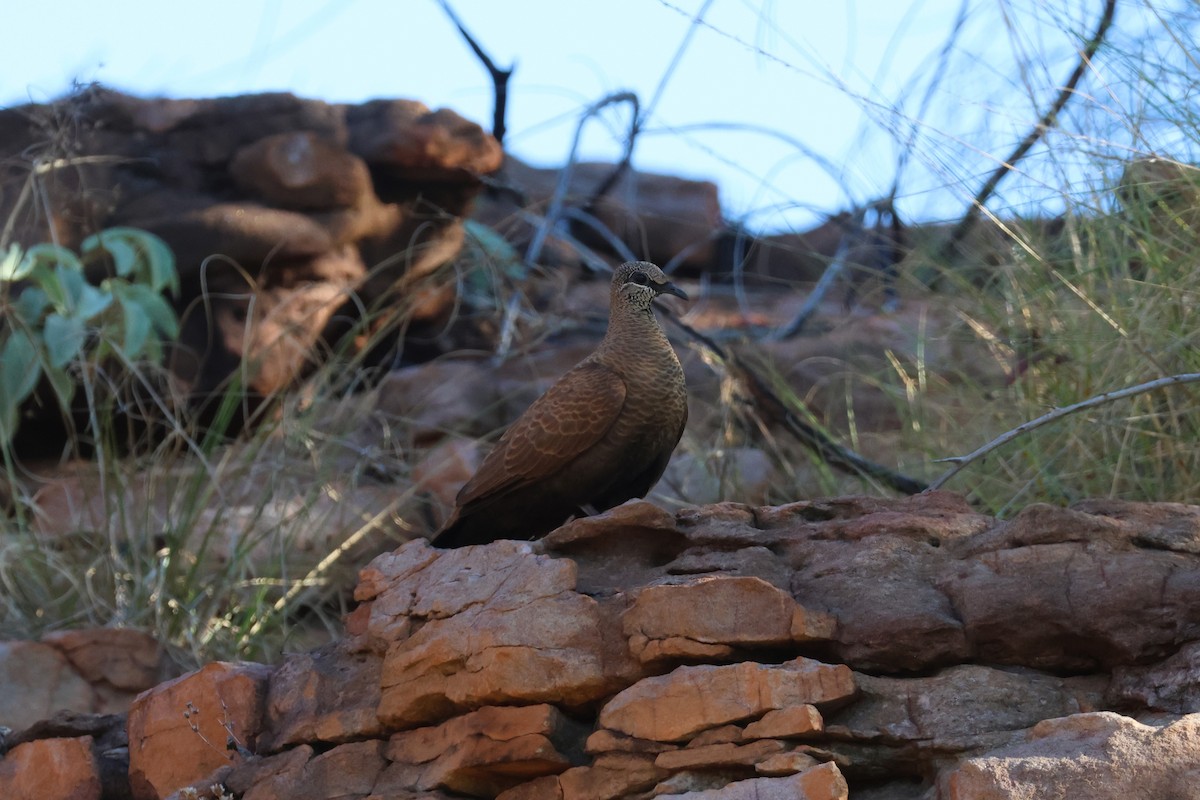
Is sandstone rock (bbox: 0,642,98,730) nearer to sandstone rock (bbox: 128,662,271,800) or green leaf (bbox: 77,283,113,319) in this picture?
sandstone rock (bbox: 128,662,271,800)

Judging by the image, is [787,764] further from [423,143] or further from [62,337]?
[423,143]

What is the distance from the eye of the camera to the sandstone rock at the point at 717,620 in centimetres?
313

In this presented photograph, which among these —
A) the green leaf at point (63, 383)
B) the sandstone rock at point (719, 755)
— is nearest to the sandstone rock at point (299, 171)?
the green leaf at point (63, 383)

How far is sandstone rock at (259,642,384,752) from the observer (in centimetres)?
370

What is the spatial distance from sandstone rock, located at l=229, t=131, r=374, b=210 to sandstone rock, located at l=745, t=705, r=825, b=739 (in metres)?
5.93

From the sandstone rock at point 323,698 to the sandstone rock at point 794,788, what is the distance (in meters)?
1.16

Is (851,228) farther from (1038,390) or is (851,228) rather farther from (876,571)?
(876,571)

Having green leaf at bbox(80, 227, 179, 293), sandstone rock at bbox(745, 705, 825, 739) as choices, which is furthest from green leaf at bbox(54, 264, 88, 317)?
sandstone rock at bbox(745, 705, 825, 739)

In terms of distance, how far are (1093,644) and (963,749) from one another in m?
0.40

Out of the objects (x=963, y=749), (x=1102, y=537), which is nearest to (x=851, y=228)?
(x=1102, y=537)

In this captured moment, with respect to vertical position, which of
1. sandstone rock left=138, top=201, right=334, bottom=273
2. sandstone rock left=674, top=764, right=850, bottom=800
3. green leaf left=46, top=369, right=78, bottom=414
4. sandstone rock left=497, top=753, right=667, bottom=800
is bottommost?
sandstone rock left=497, top=753, right=667, bottom=800

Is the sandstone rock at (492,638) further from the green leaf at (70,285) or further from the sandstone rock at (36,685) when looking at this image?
the green leaf at (70,285)

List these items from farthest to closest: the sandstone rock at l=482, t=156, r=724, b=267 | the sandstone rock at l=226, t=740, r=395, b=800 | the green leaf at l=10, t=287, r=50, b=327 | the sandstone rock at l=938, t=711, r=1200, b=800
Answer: the sandstone rock at l=482, t=156, r=724, b=267, the green leaf at l=10, t=287, r=50, b=327, the sandstone rock at l=226, t=740, r=395, b=800, the sandstone rock at l=938, t=711, r=1200, b=800

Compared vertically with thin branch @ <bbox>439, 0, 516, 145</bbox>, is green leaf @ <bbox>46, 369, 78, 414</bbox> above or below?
below
